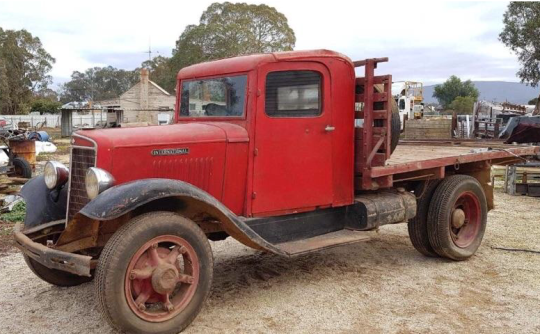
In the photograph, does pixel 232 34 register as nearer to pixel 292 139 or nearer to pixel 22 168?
pixel 22 168

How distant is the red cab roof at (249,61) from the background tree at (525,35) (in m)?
33.4

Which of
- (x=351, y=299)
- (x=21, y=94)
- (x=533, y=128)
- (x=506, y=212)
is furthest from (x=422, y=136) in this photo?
(x=21, y=94)

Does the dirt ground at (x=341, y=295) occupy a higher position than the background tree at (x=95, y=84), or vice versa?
the background tree at (x=95, y=84)

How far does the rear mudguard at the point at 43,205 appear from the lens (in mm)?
4355

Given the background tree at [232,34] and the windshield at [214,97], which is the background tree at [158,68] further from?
the windshield at [214,97]

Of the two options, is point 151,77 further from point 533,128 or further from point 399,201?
point 399,201

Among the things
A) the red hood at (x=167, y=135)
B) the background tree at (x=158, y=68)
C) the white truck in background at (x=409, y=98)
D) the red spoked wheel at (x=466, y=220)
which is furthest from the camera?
the background tree at (x=158, y=68)

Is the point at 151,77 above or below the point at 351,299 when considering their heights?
above

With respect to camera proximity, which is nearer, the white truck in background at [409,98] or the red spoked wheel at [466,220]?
the red spoked wheel at [466,220]

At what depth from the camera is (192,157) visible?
402 cm

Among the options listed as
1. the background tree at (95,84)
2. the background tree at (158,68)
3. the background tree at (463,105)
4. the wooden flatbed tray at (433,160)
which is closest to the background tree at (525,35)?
the background tree at (463,105)

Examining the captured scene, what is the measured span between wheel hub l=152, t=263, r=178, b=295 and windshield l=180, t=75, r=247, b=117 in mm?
1466

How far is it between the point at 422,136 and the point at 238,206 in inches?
634

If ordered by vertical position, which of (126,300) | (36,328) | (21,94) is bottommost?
(36,328)
